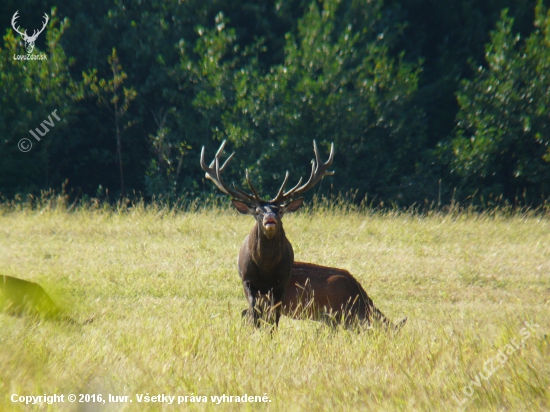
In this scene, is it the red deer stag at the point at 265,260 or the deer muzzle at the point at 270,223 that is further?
the red deer stag at the point at 265,260

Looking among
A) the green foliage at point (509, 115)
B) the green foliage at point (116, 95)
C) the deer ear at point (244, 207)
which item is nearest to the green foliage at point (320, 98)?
the green foliage at point (509, 115)

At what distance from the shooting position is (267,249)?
661 centimetres

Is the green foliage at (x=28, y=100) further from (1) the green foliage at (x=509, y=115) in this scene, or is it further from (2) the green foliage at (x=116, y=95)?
(1) the green foliage at (x=509, y=115)

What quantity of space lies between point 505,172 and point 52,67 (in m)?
12.1

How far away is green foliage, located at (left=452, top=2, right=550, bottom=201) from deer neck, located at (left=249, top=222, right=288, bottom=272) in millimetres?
12674

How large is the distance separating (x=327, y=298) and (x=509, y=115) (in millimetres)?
13001

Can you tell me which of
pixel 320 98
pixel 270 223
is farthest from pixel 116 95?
pixel 270 223

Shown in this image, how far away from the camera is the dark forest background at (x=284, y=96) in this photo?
60.2ft

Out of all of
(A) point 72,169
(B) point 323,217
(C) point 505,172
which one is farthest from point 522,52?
(A) point 72,169

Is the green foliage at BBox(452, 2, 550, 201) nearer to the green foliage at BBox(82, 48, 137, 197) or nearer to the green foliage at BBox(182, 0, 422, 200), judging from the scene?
the green foliage at BBox(182, 0, 422, 200)

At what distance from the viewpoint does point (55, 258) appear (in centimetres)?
1062

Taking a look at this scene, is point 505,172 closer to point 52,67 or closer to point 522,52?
point 522,52

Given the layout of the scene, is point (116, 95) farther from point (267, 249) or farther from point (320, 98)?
point (267, 249)
